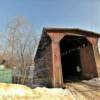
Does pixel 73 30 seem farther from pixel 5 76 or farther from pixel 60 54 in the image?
pixel 5 76

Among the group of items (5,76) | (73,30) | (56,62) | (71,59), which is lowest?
(5,76)

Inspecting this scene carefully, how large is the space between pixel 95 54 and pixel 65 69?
977 centimetres

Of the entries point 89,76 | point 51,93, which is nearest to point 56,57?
point 51,93

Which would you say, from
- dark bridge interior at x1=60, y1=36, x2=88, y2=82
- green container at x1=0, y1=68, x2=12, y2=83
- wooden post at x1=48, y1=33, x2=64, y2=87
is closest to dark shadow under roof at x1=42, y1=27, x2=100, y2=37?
wooden post at x1=48, y1=33, x2=64, y2=87

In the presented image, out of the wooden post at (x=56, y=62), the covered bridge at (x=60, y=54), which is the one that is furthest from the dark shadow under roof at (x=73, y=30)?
the wooden post at (x=56, y=62)

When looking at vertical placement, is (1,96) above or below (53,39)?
below

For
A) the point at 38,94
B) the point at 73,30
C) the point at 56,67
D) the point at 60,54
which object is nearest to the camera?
the point at 38,94

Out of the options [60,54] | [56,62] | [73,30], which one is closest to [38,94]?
[56,62]

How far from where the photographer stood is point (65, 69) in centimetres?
2269

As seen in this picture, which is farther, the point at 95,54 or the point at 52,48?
the point at 95,54

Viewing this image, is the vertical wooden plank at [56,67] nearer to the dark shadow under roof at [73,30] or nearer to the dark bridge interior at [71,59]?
the dark shadow under roof at [73,30]

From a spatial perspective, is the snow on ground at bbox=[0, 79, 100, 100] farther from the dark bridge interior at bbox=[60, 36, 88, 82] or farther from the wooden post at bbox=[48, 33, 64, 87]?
the dark bridge interior at bbox=[60, 36, 88, 82]

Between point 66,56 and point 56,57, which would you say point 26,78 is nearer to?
point 56,57

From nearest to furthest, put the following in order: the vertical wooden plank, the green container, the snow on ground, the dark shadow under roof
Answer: the snow on ground < the vertical wooden plank < the green container < the dark shadow under roof
